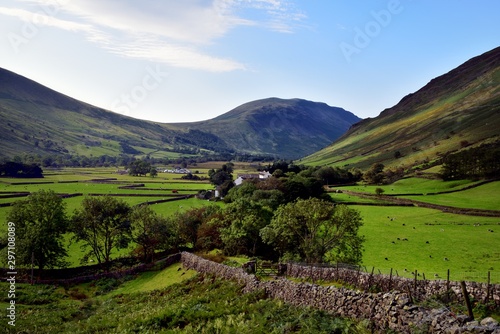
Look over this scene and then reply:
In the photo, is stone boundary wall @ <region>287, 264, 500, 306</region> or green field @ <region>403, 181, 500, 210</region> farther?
green field @ <region>403, 181, 500, 210</region>

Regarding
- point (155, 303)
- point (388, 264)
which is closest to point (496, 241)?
point (388, 264)

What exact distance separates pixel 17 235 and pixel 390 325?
52.5m

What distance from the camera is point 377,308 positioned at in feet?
53.3

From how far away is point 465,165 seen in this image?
351 feet

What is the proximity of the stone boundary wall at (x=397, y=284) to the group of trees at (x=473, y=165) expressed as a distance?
93.8 metres

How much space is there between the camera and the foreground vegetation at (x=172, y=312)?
18.2 meters

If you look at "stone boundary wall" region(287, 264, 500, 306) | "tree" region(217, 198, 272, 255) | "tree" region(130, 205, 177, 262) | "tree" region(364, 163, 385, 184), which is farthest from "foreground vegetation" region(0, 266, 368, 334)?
"tree" region(364, 163, 385, 184)

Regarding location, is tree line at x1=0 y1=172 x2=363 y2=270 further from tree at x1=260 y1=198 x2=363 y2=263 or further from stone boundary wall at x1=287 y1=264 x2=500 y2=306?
stone boundary wall at x1=287 y1=264 x2=500 y2=306

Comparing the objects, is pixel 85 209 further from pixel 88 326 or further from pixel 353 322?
pixel 353 322

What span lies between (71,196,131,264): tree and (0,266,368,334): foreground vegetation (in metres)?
12.1

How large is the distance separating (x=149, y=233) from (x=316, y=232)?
89.7ft

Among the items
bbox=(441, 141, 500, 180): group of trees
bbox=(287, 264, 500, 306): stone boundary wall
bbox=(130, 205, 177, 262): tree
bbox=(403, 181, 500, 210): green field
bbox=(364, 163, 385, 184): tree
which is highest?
bbox=(441, 141, 500, 180): group of trees

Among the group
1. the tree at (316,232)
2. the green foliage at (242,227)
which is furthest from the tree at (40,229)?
the tree at (316,232)

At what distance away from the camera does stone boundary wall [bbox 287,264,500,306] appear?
19.2 m
